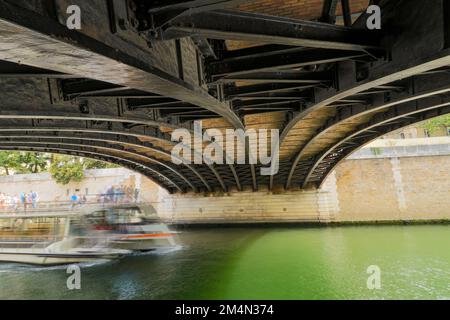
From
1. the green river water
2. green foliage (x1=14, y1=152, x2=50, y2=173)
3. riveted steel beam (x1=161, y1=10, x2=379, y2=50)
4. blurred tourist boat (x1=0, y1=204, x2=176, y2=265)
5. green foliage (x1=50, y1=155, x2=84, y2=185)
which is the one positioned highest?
green foliage (x1=14, y1=152, x2=50, y2=173)

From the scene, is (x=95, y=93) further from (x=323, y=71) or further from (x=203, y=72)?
(x=323, y=71)

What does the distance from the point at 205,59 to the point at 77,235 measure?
12627 mm

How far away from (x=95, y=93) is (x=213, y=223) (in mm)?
20387

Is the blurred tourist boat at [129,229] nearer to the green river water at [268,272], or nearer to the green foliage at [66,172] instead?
the green river water at [268,272]

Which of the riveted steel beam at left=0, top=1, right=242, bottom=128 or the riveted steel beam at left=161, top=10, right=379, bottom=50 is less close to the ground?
the riveted steel beam at left=161, top=10, right=379, bottom=50

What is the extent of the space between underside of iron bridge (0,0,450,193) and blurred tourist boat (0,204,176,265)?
712cm

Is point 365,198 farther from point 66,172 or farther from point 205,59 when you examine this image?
point 66,172

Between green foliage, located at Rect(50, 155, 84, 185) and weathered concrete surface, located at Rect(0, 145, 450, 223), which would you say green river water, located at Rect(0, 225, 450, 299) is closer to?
weathered concrete surface, located at Rect(0, 145, 450, 223)

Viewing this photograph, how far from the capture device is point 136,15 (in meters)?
3.07

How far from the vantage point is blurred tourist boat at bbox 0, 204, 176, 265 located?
1341 cm

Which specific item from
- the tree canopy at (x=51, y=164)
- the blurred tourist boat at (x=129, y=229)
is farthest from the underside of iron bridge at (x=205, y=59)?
the tree canopy at (x=51, y=164)

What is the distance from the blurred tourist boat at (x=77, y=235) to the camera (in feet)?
44.0

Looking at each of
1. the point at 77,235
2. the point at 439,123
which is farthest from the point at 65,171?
the point at 439,123

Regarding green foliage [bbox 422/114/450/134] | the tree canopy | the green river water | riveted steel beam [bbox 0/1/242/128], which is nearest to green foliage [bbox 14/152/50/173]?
the tree canopy
